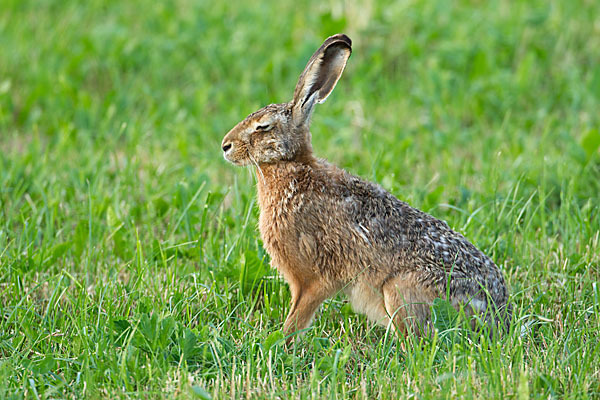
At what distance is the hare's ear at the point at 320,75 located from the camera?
427 cm

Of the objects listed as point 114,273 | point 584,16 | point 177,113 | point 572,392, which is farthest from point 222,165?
point 584,16

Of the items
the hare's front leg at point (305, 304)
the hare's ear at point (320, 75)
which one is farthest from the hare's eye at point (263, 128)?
the hare's front leg at point (305, 304)

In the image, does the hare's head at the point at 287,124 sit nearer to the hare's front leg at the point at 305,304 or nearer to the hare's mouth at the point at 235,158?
the hare's mouth at the point at 235,158

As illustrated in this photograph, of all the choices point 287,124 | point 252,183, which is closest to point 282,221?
point 287,124

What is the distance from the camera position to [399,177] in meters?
6.08

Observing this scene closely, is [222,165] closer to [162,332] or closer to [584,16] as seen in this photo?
[162,332]

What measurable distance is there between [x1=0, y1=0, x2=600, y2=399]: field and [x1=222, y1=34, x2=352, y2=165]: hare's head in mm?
583

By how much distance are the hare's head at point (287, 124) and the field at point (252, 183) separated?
0.58 meters

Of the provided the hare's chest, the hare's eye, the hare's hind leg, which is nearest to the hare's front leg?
the hare's chest

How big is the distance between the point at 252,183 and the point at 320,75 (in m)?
1.45

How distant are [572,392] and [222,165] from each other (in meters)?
3.59

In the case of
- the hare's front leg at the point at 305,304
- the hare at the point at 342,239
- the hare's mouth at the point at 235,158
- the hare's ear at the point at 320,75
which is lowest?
the hare's front leg at the point at 305,304

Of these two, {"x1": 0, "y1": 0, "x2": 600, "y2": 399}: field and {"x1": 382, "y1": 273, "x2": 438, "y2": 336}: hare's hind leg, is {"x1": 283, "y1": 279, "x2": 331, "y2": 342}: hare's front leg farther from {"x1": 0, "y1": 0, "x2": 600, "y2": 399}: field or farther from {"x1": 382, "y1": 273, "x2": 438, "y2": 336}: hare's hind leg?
{"x1": 382, "y1": 273, "x2": 438, "y2": 336}: hare's hind leg

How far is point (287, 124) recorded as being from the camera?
14.4ft
